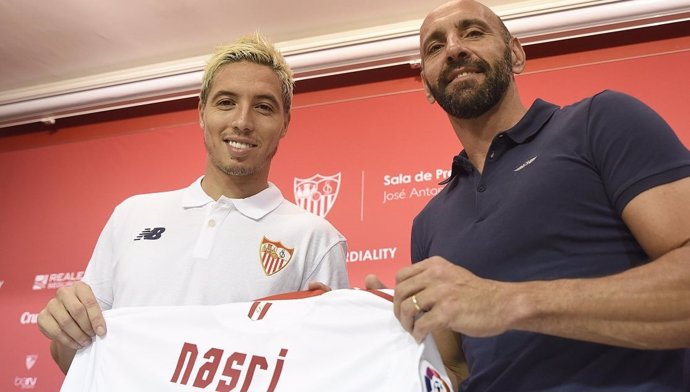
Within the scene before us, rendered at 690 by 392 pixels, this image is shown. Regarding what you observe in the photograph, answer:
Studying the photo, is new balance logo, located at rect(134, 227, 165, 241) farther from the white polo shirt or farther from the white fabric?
the white fabric

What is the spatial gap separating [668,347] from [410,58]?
163cm

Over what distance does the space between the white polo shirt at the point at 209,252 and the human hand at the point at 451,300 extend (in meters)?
0.43

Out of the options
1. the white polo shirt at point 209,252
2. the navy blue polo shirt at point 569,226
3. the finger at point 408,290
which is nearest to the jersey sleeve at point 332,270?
the white polo shirt at point 209,252

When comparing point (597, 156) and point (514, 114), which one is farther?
point (514, 114)

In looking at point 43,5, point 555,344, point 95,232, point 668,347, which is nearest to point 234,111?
point 555,344

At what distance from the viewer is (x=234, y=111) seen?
154cm

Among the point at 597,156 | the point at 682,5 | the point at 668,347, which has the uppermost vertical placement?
the point at 682,5

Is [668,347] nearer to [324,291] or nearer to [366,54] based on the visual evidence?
[324,291]

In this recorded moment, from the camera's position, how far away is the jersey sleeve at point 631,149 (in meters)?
1.02

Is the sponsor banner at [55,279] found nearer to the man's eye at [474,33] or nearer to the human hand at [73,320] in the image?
the human hand at [73,320]

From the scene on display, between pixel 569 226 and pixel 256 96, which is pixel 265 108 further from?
pixel 569 226

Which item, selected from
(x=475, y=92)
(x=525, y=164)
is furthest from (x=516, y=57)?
(x=525, y=164)

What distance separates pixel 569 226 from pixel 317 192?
1290 millimetres

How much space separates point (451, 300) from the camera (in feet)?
3.19
